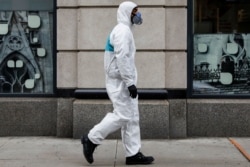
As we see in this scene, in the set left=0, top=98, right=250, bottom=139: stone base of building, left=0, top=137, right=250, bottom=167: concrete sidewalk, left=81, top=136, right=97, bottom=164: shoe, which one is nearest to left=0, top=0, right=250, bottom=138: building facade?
left=0, top=98, right=250, bottom=139: stone base of building

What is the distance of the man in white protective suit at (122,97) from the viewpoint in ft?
22.0

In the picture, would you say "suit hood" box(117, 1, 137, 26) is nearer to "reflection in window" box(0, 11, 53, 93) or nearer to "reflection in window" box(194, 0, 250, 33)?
"reflection in window" box(194, 0, 250, 33)

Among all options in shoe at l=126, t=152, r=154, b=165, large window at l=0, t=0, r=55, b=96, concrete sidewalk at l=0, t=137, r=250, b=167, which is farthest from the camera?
large window at l=0, t=0, r=55, b=96

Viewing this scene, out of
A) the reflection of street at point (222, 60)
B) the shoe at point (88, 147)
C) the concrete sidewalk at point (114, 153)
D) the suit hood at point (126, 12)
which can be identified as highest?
the suit hood at point (126, 12)

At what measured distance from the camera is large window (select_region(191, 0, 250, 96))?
919 centimetres

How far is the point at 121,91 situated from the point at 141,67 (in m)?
1.96

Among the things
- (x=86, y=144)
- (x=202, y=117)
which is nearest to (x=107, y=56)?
(x=86, y=144)

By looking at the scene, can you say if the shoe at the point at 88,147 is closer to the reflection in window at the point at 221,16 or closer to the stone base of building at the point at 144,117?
the stone base of building at the point at 144,117

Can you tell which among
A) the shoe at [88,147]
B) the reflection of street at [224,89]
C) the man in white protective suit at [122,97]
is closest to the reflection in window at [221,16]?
the reflection of street at [224,89]

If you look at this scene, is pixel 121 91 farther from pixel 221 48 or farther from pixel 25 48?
pixel 25 48

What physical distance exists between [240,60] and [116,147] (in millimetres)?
2770

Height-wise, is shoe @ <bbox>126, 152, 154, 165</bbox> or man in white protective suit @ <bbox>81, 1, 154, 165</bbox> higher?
man in white protective suit @ <bbox>81, 1, 154, 165</bbox>

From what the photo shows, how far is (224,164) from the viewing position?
707 centimetres

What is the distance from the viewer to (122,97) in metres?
6.84
